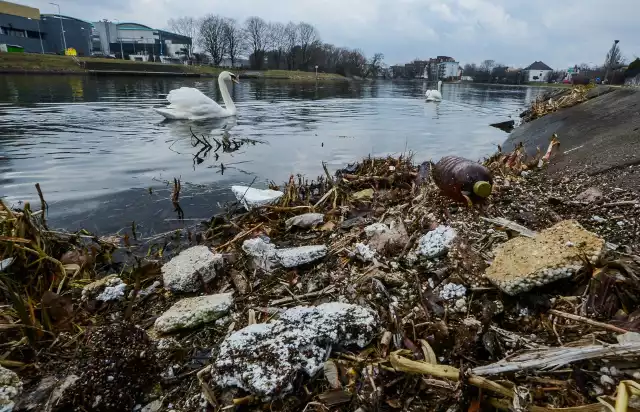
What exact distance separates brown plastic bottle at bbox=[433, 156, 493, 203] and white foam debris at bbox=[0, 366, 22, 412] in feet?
10.5

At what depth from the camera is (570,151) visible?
557 centimetres

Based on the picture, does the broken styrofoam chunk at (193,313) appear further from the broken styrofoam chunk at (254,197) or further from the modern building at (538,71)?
the modern building at (538,71)

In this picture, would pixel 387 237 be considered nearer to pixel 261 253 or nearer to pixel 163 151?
pixel 261 253

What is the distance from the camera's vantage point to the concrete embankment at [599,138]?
12.6ft

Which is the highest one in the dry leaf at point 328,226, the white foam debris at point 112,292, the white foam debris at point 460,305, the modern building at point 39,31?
the modern building at point 39,31

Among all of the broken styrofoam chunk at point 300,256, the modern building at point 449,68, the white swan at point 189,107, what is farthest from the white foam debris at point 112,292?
the modern building at point 449,68

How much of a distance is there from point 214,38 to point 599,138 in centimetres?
9380

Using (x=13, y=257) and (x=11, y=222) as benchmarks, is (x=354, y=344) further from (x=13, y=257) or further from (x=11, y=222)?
(x=11, y=222)

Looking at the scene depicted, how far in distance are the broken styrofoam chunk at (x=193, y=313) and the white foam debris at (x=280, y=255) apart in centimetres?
53

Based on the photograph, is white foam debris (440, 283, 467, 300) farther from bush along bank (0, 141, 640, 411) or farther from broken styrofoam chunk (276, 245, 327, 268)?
broken styrofoam chunk (276, 245, 327, 268)

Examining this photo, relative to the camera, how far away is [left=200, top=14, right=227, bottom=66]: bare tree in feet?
282

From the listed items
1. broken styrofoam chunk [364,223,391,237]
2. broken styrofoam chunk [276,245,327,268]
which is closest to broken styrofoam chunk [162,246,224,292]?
broken styrofoam chunk [276,245,327,268]

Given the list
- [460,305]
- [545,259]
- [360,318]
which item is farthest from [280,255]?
[545,259]

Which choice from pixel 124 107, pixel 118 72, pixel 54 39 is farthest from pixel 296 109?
pixel 54 39
